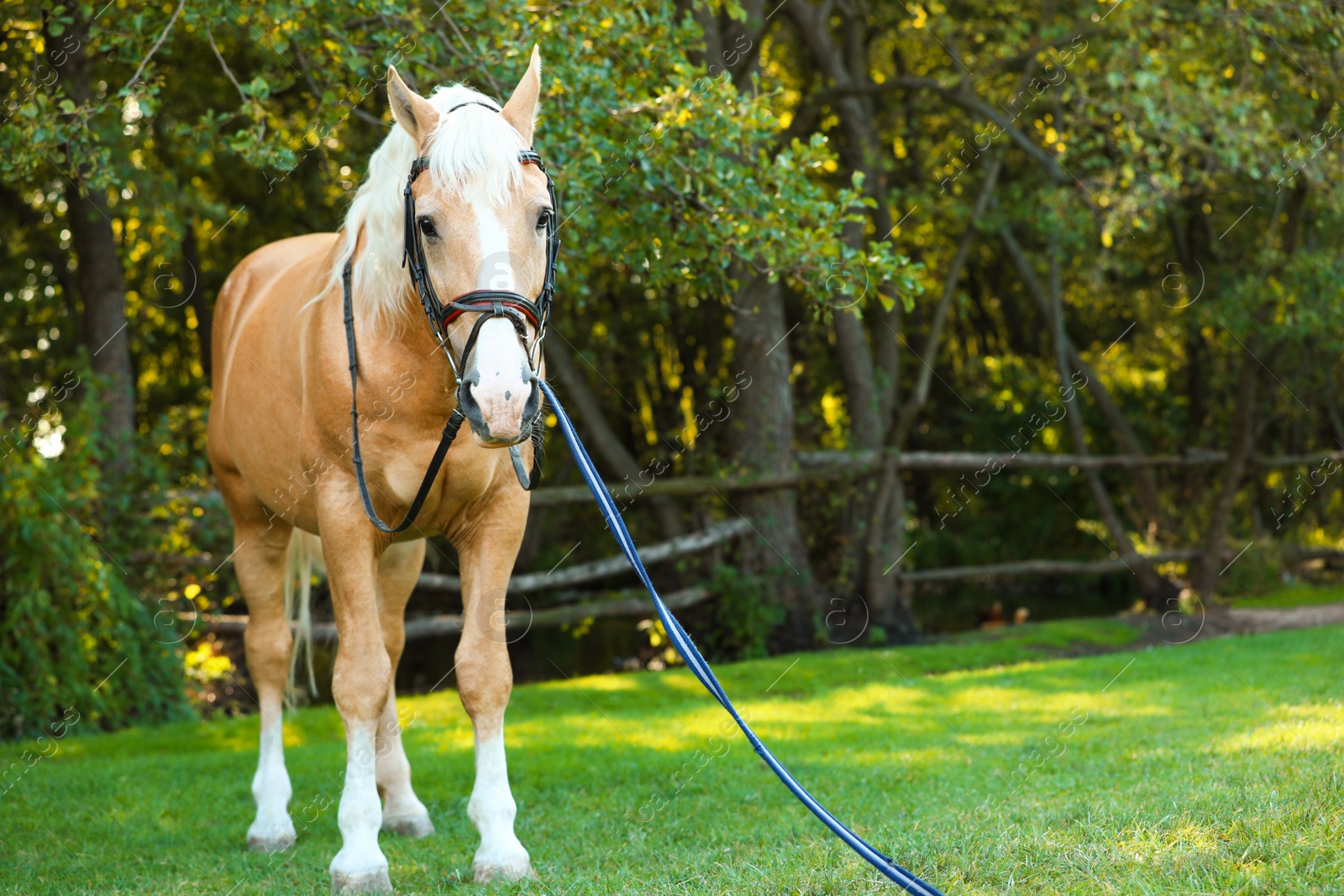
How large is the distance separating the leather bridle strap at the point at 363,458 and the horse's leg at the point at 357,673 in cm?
7

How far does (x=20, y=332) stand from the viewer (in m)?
12.2

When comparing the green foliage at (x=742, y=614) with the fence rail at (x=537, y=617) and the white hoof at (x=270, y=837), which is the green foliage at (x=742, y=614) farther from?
the white hoof at (x=270, y=837)

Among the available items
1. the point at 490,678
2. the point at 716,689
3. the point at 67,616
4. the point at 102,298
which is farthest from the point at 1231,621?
the point at 102,298

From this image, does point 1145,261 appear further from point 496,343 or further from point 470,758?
point 496,343

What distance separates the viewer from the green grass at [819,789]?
3.05 m

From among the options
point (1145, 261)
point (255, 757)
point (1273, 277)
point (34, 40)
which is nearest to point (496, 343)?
point (255, 757)

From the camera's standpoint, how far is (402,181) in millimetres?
3488

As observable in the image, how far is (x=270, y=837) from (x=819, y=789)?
2.15 meters

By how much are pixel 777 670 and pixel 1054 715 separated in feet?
8.80

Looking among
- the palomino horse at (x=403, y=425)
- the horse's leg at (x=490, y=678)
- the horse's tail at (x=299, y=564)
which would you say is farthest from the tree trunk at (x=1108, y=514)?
the horse's leg at (x=490, y=678)

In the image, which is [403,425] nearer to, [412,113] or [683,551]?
[412,113]

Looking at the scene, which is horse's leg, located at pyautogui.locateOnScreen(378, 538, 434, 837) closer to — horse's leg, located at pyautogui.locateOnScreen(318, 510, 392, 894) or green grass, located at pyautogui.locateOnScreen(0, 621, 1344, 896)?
green grass, located at pyautogui.locateOnScreen(0, 621, 1344, 896)

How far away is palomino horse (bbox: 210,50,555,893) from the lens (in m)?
3.09

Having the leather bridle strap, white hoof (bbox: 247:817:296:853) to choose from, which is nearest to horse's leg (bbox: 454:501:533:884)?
the leather bridle strap
